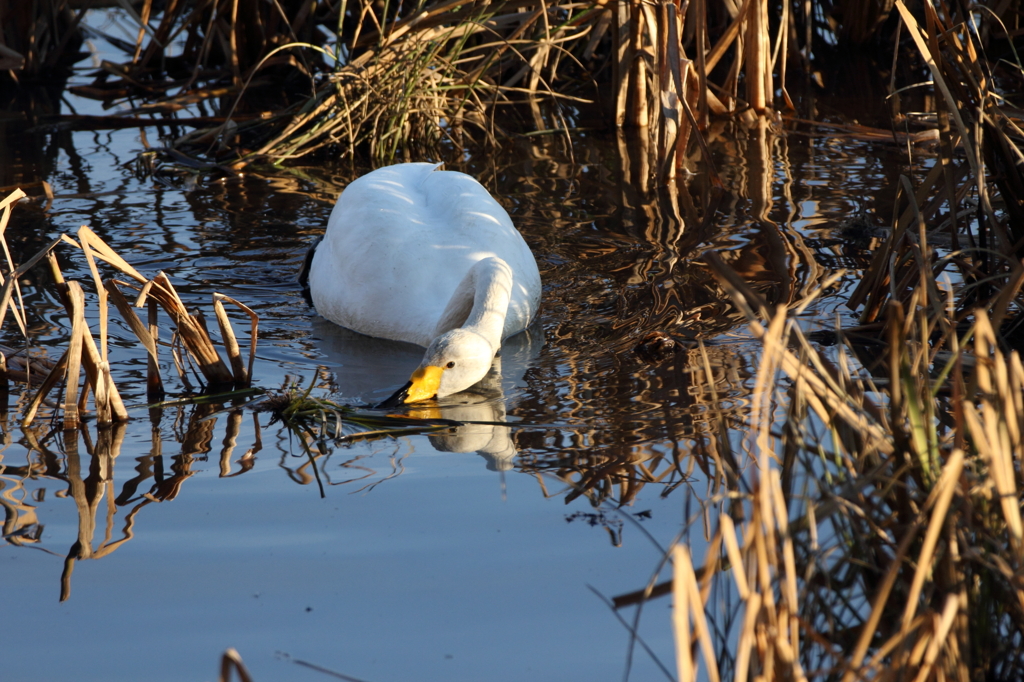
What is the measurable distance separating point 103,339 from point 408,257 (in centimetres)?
161

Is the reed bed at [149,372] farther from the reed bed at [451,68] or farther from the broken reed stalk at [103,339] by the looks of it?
the reed bed at [451,68]

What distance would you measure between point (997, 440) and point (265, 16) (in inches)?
373

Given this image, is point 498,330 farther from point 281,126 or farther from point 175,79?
point 175,79

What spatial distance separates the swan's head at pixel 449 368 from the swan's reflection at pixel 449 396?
0.06 metres

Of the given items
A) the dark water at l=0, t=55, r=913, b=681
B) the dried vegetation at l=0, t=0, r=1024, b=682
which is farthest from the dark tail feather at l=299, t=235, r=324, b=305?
the dried vegetation at l=0, t=0, r=1024, b=682

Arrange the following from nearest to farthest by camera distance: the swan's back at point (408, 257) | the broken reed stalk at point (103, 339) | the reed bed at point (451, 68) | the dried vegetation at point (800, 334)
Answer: the dried vegetation at point (800, 334) → the broken reed stalk at point (103, 339) → the swan's back at point (408, 257) → the reed bed at point (451, 68)

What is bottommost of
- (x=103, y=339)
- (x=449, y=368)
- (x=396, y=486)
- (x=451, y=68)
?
(x=396, y=486)

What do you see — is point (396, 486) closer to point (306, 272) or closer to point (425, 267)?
point (425, 267)

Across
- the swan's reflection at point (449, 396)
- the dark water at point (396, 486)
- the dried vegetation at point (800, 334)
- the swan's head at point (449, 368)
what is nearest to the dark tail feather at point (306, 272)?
the dark water at point (396, 486)

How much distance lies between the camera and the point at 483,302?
5004 millimetres

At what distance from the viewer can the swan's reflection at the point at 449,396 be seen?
169 inches

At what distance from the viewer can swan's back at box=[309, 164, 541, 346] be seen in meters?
5.44

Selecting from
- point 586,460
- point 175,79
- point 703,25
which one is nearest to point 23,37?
point 175,79

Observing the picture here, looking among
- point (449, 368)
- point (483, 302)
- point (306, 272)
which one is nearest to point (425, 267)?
point (483, 302)
